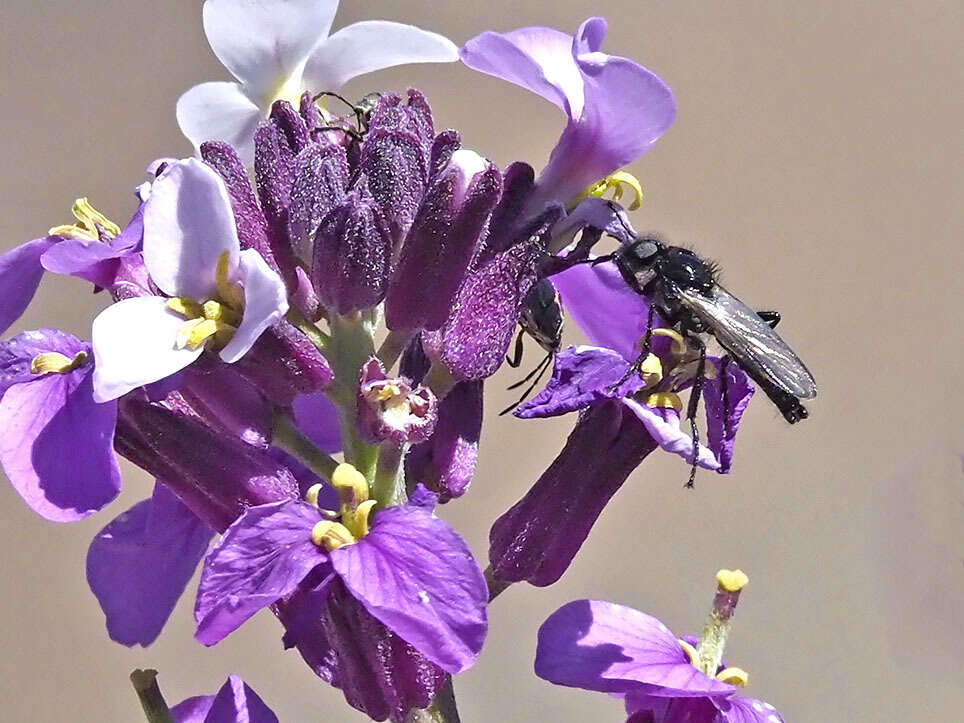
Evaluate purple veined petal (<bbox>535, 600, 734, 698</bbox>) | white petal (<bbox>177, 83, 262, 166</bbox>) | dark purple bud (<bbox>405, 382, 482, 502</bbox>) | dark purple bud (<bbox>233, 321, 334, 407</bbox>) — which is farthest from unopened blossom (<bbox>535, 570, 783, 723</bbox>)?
white petal (<bbox>177, 83, 262, 166</bbox>)

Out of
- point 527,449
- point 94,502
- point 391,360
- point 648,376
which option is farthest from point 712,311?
point 527,449

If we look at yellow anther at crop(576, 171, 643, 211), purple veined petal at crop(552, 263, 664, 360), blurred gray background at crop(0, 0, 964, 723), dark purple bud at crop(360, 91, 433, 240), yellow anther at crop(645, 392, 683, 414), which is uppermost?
yellow anther at crop(576, 171, 643, 211)

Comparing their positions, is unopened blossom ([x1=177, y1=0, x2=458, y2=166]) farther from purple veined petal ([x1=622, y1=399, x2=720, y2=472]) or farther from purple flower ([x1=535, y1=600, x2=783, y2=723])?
purple flower ([x1=535, y1=600, x2=783, y2=723])

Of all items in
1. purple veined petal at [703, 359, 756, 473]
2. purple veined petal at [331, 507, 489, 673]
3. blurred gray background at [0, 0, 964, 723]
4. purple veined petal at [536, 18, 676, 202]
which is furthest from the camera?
blurred gray background at [0, 0, 964, 723]

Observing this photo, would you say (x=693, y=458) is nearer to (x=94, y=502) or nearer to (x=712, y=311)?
(x=712, y=311)

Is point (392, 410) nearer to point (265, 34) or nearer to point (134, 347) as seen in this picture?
point (134, 347)

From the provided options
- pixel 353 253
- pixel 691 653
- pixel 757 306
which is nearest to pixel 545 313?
pixel 353 253
